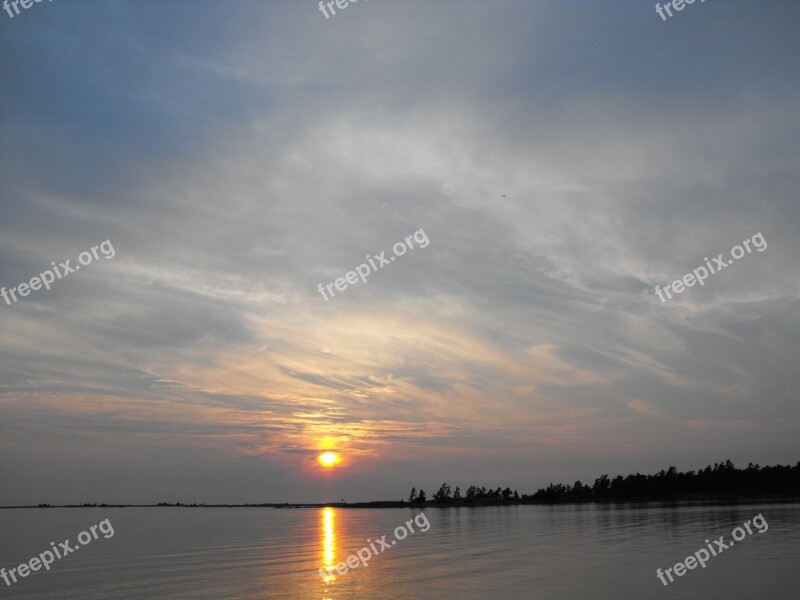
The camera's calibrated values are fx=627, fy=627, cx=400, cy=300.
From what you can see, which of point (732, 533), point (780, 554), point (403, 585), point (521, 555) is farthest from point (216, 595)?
point (732, 533)

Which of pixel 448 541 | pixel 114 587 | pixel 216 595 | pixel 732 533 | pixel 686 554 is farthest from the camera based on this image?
pixel 448 541

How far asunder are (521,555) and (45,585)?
46.0 meters

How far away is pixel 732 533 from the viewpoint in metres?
80.9

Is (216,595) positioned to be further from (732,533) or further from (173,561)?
(732,533)

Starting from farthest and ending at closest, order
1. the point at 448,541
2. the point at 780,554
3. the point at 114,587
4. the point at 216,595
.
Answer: the point at 448,541, the point at 780,554, the point at 114,587, the point at 216,595

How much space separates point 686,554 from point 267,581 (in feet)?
133

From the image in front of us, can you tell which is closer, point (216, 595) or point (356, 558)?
point (216, 595)

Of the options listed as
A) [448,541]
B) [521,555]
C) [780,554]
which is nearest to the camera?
[780,554]

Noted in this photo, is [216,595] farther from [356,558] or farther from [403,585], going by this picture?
[356,558]

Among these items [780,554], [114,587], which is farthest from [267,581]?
[780,554]

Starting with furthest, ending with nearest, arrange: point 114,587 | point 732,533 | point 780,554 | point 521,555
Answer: point 732,533, point 521,555, point 780,554, point 114,587

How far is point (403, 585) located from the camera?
159 ft

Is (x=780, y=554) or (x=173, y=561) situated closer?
(x=780, y=554)

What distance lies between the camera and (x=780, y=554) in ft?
190
